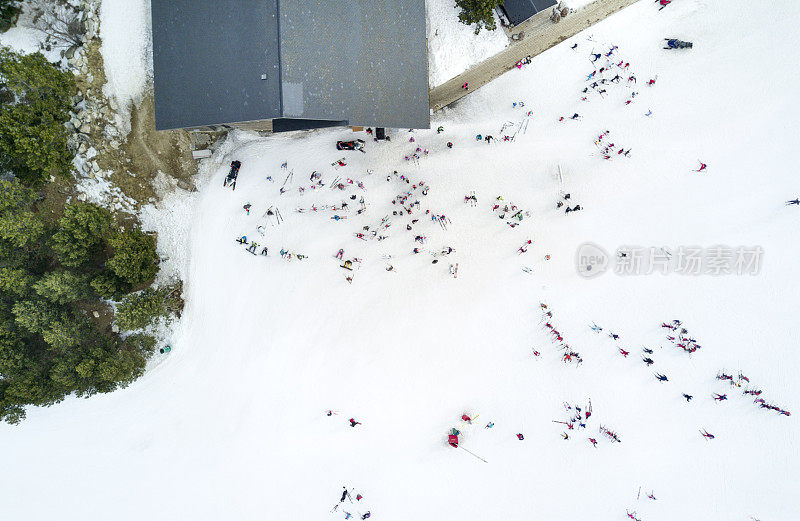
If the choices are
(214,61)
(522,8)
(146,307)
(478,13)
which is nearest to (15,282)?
(146,307)

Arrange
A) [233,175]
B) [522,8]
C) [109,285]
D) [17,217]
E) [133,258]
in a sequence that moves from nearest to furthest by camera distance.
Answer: [17,217], [133,258], [109,285], [522,8], [233,175]

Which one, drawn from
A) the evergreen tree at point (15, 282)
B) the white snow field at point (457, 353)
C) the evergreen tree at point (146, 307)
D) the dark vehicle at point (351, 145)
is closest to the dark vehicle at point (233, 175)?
the white snow field at point (457, 353)

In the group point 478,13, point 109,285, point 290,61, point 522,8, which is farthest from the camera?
point 522,8

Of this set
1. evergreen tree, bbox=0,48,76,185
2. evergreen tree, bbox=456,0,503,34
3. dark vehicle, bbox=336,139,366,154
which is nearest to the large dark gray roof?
evergreen tree, bbox=456,0,503,34

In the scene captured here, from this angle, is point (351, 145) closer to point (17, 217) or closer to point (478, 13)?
point (478, 13)

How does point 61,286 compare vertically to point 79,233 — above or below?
below

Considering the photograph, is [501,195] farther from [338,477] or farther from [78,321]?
[78,321]

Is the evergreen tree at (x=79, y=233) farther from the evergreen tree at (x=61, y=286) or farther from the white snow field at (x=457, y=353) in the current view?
the white snow field at (x=457, y=353)

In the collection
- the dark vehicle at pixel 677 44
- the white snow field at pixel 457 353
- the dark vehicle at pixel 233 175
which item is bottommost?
the white snow field at pixel 457 353
